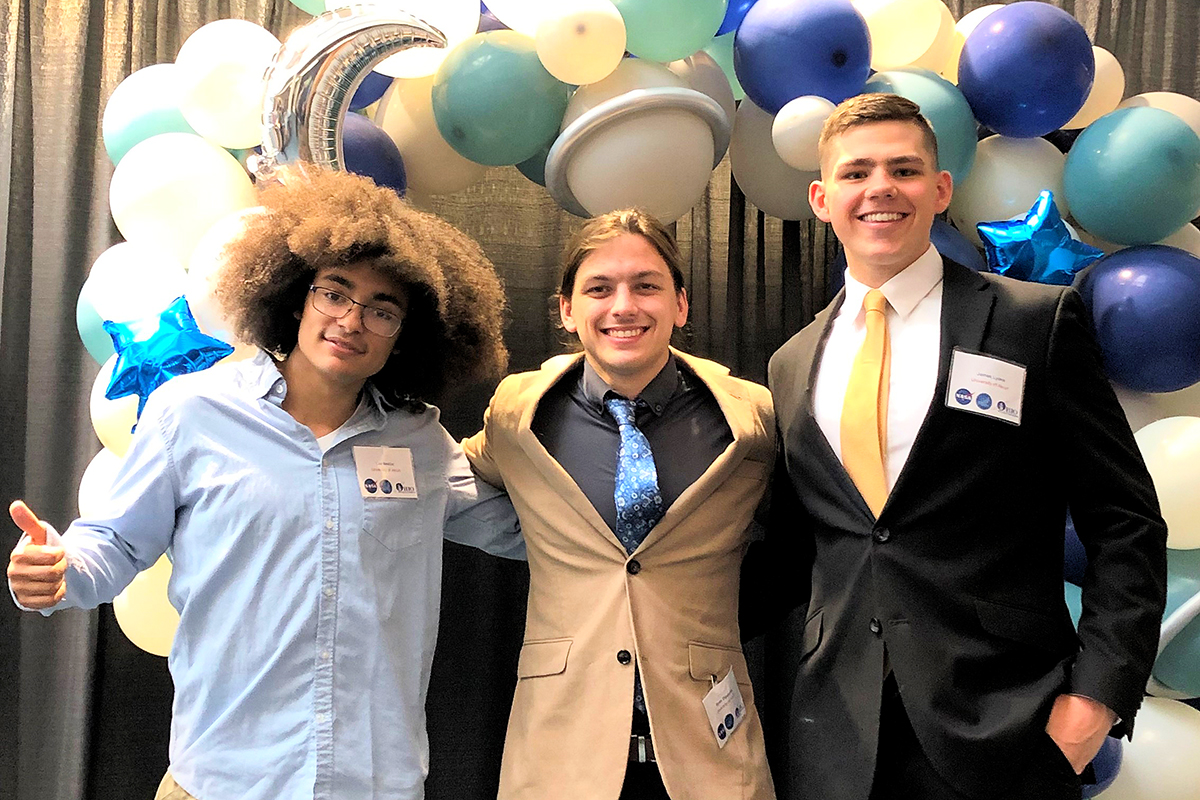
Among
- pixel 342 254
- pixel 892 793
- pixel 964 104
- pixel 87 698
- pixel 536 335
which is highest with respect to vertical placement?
pixel 964 104

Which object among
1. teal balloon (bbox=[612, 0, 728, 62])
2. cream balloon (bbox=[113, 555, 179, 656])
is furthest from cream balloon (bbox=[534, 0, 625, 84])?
cream balloon (bbox=[113, 555, 179, 656])

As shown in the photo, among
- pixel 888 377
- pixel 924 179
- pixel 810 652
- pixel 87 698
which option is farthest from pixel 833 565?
pixel 87 698

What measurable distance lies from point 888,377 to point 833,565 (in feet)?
1.08

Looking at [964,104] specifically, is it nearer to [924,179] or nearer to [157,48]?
[924,179]

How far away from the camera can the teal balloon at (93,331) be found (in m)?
2.18

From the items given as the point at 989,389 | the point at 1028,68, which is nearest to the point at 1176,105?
the point at 1028,68

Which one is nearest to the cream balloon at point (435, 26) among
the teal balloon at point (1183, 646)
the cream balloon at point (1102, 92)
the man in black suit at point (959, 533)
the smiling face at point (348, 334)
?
the smiling face at point (348, 334)

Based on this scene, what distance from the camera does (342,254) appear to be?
174 cm

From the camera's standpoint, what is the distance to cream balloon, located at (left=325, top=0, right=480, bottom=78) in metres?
2.07

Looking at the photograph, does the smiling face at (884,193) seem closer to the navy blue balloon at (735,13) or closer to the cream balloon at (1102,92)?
the navy blue balloon at (735,13)

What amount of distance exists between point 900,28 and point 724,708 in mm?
1639

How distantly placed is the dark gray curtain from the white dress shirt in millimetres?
1069

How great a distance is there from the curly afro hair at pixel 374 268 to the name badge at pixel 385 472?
18 centimetres

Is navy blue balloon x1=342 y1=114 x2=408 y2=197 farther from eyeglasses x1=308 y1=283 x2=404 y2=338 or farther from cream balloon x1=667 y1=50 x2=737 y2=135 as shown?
cream balloon x1=667 y1=50 x2=737 y2=135
